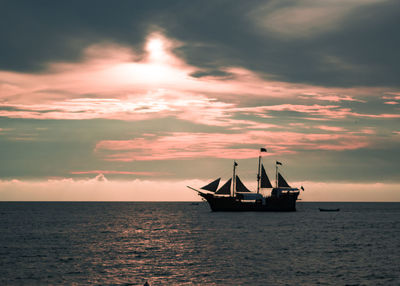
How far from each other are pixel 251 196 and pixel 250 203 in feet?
8.41

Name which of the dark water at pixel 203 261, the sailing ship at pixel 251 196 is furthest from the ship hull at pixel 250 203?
the dark water at pixel 203 261

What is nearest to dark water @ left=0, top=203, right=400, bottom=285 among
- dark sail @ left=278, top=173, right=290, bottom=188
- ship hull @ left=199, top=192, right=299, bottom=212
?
ship hull @ left=199, top=192, right=299, bottom=212

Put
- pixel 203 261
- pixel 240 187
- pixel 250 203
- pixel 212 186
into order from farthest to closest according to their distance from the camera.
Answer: pixel 250 203 < pixel 240 187 < pixel 212 186 < pixel 203 261

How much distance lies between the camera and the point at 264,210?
159 meters

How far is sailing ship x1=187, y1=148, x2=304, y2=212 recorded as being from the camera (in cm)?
15525

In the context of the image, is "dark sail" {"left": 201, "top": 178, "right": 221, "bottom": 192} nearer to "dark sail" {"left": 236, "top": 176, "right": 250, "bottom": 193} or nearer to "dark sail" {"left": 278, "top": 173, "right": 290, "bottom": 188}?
"dark sail" {"left": 236, "top": 176, "right": 250, "bottom": 193}

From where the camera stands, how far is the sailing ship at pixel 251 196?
15525 centimetres

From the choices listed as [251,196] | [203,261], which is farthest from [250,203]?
[203,261]

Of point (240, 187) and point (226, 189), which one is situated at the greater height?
point (240, 187)

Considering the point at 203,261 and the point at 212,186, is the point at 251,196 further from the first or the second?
the point at 203,261

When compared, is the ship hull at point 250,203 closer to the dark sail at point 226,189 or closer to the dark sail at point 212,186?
the dark sail at point 226,189

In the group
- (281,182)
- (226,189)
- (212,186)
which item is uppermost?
(281,182)

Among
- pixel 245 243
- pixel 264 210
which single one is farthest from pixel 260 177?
pixel 245 243

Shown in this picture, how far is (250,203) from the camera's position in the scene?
158 m
